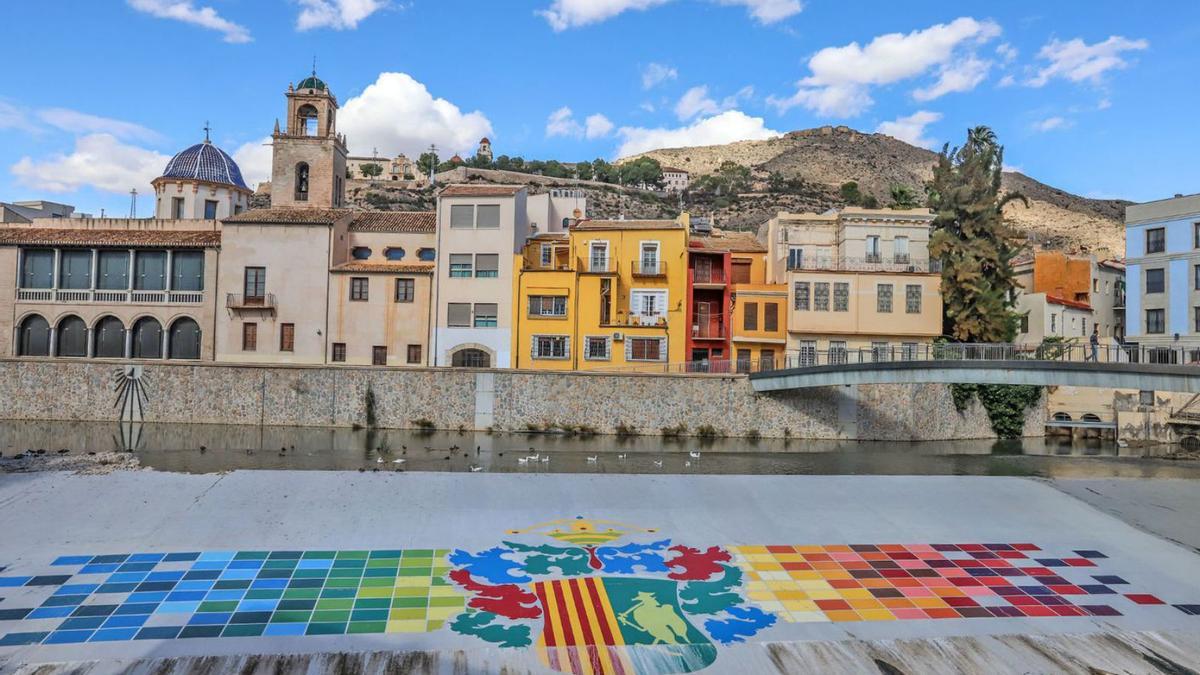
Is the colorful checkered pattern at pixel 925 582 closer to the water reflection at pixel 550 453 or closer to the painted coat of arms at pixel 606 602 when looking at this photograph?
the painted coat of arms at pixel 606 602

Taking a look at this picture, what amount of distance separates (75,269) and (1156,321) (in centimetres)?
→ 6170

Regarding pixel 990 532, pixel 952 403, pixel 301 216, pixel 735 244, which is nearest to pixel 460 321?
pixel 301 216

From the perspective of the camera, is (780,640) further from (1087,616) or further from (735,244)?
(735,244)

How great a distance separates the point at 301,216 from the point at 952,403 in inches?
1466

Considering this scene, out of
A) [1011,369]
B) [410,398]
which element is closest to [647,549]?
[1011,369]

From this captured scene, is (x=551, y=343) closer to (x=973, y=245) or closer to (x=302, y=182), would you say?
(x=302, y=182)

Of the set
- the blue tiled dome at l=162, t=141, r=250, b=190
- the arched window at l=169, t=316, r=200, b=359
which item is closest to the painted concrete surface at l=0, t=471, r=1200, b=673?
the arched window at l=169, t=316, r=200, b=359

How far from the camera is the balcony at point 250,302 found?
1652 inches

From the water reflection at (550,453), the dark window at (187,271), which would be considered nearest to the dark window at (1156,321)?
the water reflection at (550,453)

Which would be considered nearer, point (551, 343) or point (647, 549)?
point (647, 549)

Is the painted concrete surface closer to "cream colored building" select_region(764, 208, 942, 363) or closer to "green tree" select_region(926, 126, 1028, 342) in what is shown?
"cream colored building" select_region(764, 208, 942, 363)

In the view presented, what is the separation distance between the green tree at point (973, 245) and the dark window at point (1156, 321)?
6568mm

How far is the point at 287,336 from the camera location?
42469 mm

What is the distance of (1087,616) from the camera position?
40.3ft
